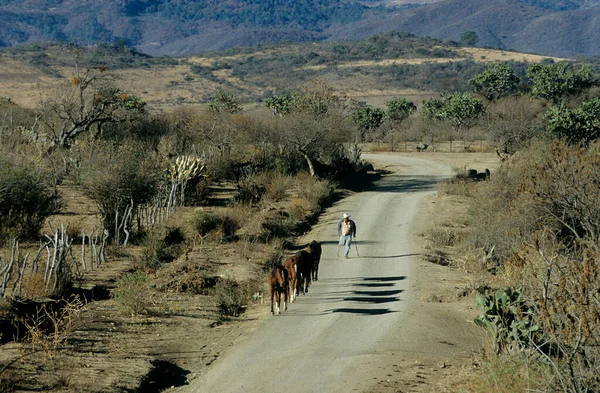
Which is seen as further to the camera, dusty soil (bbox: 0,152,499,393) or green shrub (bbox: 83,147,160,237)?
green shrub (bbox: 83,147,160,237)

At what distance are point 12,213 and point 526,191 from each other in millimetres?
14178

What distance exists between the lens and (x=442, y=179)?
1673 inches

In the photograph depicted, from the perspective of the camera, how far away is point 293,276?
56.1 feet

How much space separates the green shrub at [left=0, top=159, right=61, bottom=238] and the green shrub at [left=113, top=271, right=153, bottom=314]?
5.93 meters

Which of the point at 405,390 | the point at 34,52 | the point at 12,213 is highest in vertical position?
the point at 34,52

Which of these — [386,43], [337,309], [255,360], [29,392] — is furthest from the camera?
[386,43]

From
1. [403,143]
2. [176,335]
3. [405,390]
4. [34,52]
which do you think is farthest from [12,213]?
[34,52]

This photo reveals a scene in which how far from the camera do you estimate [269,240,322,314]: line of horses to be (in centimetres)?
1616

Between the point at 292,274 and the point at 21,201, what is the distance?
Answer: 29.5ft

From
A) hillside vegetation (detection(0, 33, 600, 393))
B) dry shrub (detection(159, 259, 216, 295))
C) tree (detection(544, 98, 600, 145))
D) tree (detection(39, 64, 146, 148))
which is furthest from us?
tree (detection(544, 98, 600, 145))

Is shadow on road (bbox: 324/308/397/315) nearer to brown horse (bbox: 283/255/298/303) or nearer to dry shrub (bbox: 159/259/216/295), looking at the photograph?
brown horse (bbox: 283/255/298/303)

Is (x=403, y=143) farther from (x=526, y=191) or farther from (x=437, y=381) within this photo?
(x=437, y=381)

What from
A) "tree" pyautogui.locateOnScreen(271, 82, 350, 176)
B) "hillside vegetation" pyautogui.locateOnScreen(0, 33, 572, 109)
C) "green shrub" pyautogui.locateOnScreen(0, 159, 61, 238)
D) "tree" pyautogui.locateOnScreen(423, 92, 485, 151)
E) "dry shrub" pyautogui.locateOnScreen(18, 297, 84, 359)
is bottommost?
"dry shrub" pyautogui.locateOnScreen(18, 297, 84, 359)

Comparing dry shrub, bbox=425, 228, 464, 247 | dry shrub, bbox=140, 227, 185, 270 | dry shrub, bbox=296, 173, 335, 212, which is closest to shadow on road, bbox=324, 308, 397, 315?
dry shrub, bbox=140, 227, 185, 270
